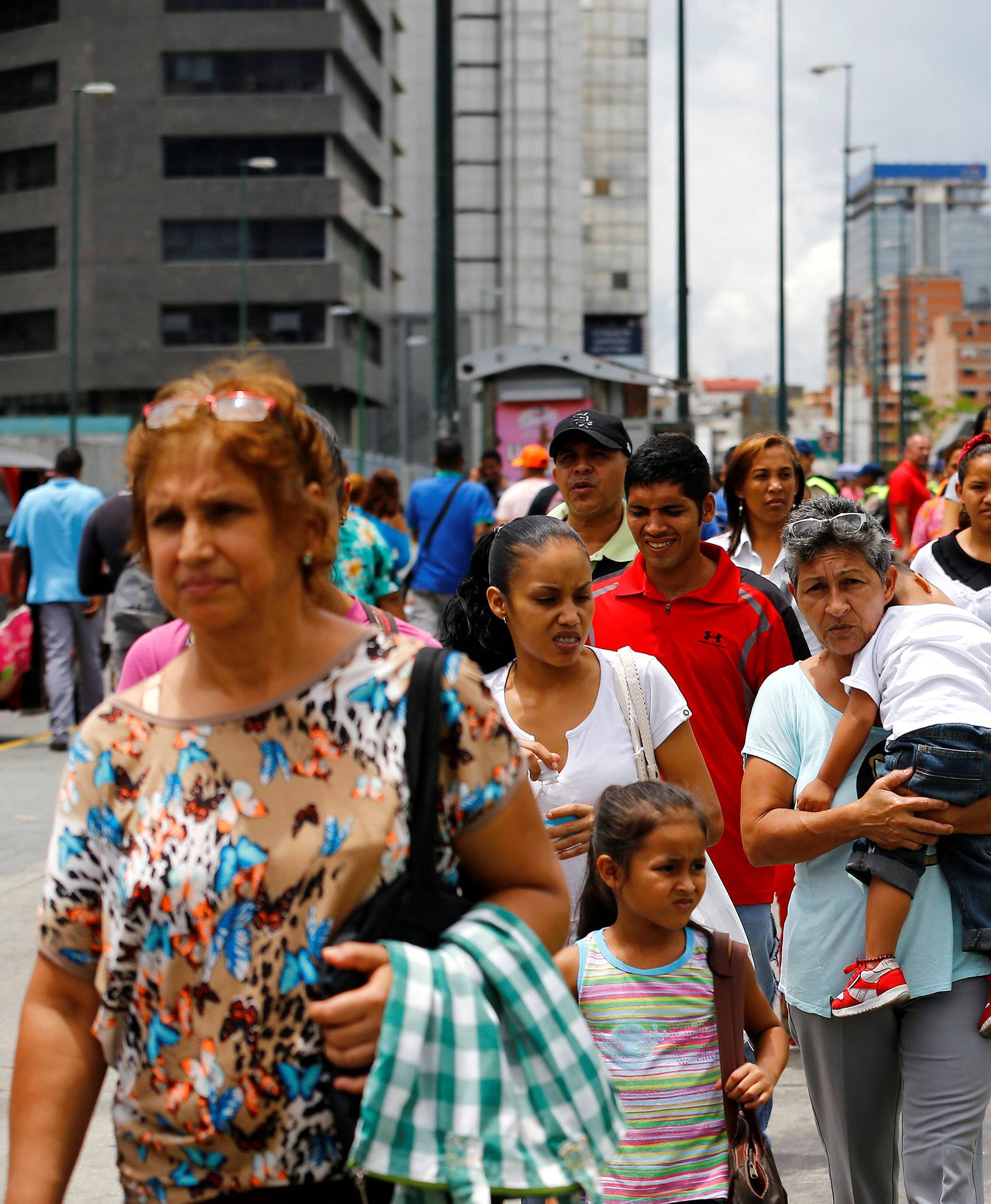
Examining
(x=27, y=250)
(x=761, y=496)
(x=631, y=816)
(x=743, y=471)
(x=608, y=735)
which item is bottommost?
(x=631, y=816)

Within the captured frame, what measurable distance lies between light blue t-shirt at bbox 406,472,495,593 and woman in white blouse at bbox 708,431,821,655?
5287 millimetres

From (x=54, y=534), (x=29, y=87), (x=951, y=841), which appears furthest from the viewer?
(x=29, y=87)

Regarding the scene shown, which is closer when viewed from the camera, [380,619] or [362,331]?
[380,619]

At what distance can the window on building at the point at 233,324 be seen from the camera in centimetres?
6288

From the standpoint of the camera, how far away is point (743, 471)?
6.71 meters

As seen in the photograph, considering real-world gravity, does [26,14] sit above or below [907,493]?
above

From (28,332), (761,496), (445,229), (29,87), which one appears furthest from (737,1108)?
(29,87)

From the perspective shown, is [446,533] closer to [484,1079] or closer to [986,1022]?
[986,1022]

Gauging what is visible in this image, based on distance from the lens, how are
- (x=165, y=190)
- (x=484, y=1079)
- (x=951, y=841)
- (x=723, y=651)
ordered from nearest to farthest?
(x=484, y=1079) < (x=951, y=841) < (x=723, y=651) < (x=165, y=190)

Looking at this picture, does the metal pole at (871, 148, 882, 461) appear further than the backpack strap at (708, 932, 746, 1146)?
Yes

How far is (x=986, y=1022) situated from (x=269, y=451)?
226 centimetres

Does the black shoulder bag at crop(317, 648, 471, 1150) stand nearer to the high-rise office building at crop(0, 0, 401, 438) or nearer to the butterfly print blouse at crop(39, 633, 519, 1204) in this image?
the butterfly print blouse at crop(39, 633, 519, 1204)

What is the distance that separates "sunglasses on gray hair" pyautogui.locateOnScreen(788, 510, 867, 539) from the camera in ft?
12.7

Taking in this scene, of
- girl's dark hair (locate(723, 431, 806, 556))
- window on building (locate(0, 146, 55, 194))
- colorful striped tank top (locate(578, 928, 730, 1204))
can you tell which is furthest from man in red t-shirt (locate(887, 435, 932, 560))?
window on building (locate(0, 146, 55, 194))
